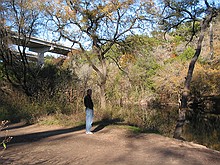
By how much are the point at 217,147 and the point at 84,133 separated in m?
5.74

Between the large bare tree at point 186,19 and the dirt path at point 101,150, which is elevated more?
the large bare tree at point 186,19

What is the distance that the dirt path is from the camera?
5.93 meters

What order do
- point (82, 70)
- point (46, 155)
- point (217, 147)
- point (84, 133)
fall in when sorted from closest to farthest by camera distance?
point (46, 155), point (84, 133), point (217, 147), point (82, 70)

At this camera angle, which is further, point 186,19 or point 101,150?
point 186,19

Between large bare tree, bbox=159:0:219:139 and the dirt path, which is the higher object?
large bare tree, bbox=159:0:219:139

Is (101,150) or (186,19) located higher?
(186,19)

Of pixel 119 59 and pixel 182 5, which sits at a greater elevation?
pixel 182 5

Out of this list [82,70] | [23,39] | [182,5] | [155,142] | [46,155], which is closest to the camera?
[46,155]

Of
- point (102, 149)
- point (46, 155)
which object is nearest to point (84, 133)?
point (102, 149)

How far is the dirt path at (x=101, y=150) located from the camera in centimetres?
593

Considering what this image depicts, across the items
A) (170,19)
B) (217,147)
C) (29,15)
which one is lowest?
(217,147)

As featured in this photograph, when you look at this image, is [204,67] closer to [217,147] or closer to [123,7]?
[123,7]

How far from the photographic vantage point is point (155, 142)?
26.2 ft

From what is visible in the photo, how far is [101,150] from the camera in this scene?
7.02 metres
